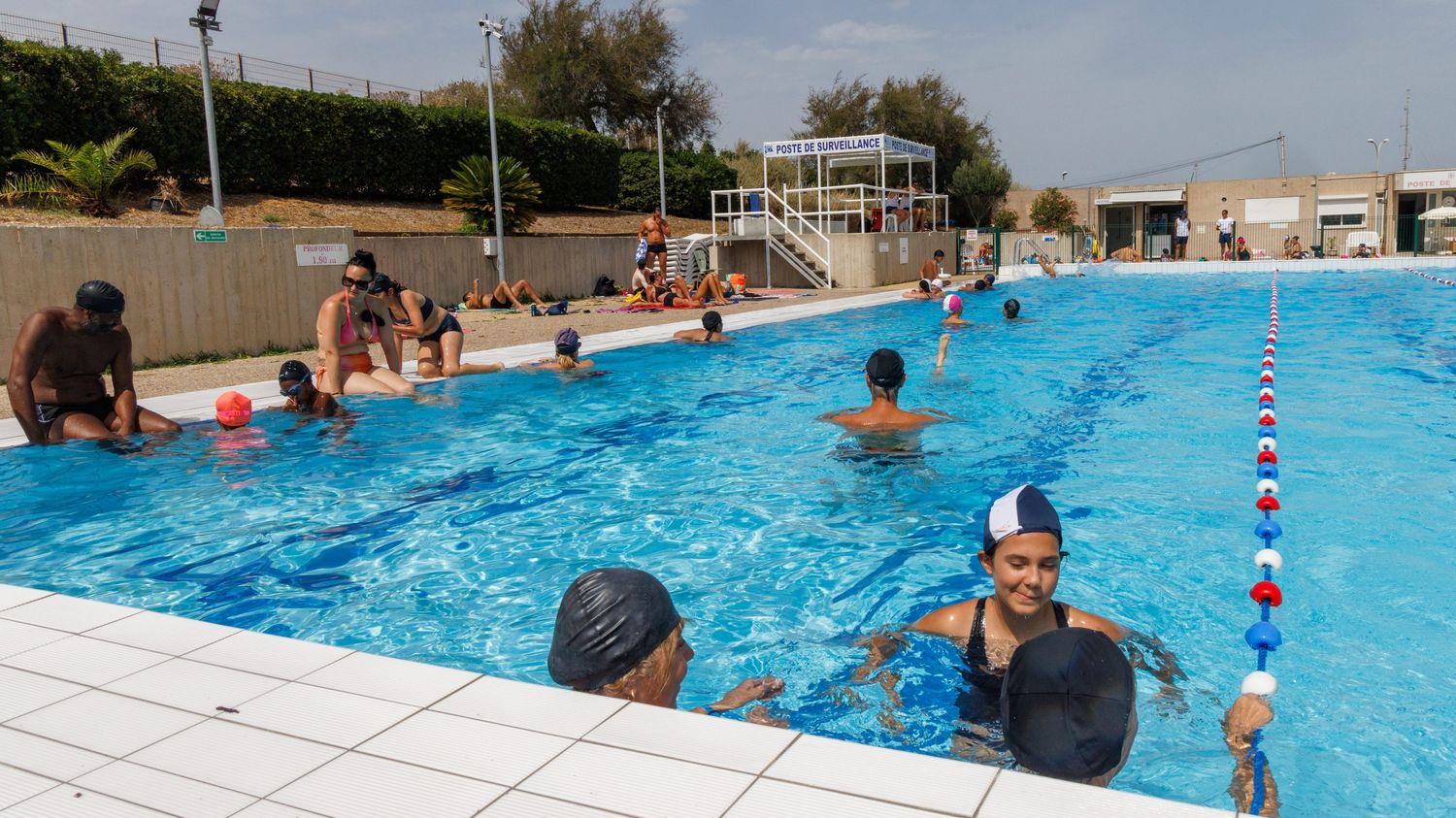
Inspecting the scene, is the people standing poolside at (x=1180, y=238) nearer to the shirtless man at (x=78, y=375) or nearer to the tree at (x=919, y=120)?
the tree at (x=919, y=120)

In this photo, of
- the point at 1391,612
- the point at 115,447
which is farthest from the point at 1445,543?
the point at 115,447

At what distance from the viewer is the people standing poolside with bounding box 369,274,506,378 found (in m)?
11.0

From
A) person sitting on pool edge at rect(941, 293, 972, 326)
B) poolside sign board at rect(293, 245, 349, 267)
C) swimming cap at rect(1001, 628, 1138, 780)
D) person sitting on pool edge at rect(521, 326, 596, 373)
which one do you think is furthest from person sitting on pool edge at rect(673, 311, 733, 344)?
swimming cap at rect(1001, 628, 1138, 780)

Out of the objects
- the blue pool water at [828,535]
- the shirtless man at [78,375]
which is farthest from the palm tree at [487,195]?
the shirtless man at [78,375]

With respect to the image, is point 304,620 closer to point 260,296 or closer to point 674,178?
point 260,296

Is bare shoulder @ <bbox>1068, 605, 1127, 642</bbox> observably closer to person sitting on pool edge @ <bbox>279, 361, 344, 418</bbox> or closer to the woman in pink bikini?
person sitting on pool edge @ <bbox>279, 361, 344, 418</bbox>

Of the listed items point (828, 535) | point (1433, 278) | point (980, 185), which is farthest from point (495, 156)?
point (980, 185)

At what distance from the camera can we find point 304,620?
4.59m

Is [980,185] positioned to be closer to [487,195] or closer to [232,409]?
[487,195]

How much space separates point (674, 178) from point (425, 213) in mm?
12215

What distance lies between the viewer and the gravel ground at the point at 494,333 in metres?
10.8

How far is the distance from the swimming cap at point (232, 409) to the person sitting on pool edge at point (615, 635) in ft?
21.1

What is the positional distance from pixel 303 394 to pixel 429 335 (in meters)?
2.75

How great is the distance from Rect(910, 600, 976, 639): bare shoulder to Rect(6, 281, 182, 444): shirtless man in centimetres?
668
